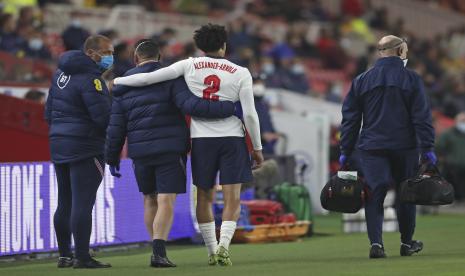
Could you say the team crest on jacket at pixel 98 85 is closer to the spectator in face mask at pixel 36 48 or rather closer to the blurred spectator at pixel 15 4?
the spectator in face mask at pixel 36 48

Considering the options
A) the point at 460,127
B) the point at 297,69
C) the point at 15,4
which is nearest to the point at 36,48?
the point at 15,4

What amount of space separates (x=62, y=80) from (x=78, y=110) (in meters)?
0.30

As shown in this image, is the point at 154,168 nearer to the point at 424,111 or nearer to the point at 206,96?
the point at 206,96

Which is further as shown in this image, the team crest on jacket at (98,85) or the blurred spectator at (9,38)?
the blurred spectator at (9,38)

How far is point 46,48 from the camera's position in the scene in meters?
22.0

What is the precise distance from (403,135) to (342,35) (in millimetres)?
22437

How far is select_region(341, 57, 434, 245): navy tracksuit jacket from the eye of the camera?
11.9m

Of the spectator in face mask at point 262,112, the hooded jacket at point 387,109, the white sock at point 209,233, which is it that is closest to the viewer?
the white sock at point 209,233

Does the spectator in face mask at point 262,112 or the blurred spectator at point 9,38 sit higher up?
the blurred spectator at point 9,38

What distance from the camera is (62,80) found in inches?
456

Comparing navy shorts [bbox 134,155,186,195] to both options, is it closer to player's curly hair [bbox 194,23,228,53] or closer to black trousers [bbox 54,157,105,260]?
black trousers [bbox 54,157,105,260]

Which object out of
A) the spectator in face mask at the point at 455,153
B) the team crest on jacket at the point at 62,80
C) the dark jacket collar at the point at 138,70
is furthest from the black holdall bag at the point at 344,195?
the spectator in face mask at the point at 455,153

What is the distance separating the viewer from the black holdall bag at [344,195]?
39.7 ft

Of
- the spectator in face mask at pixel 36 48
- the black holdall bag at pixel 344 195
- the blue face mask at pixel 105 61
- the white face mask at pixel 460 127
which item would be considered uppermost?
the spectator in face mask at pixel 36 48
